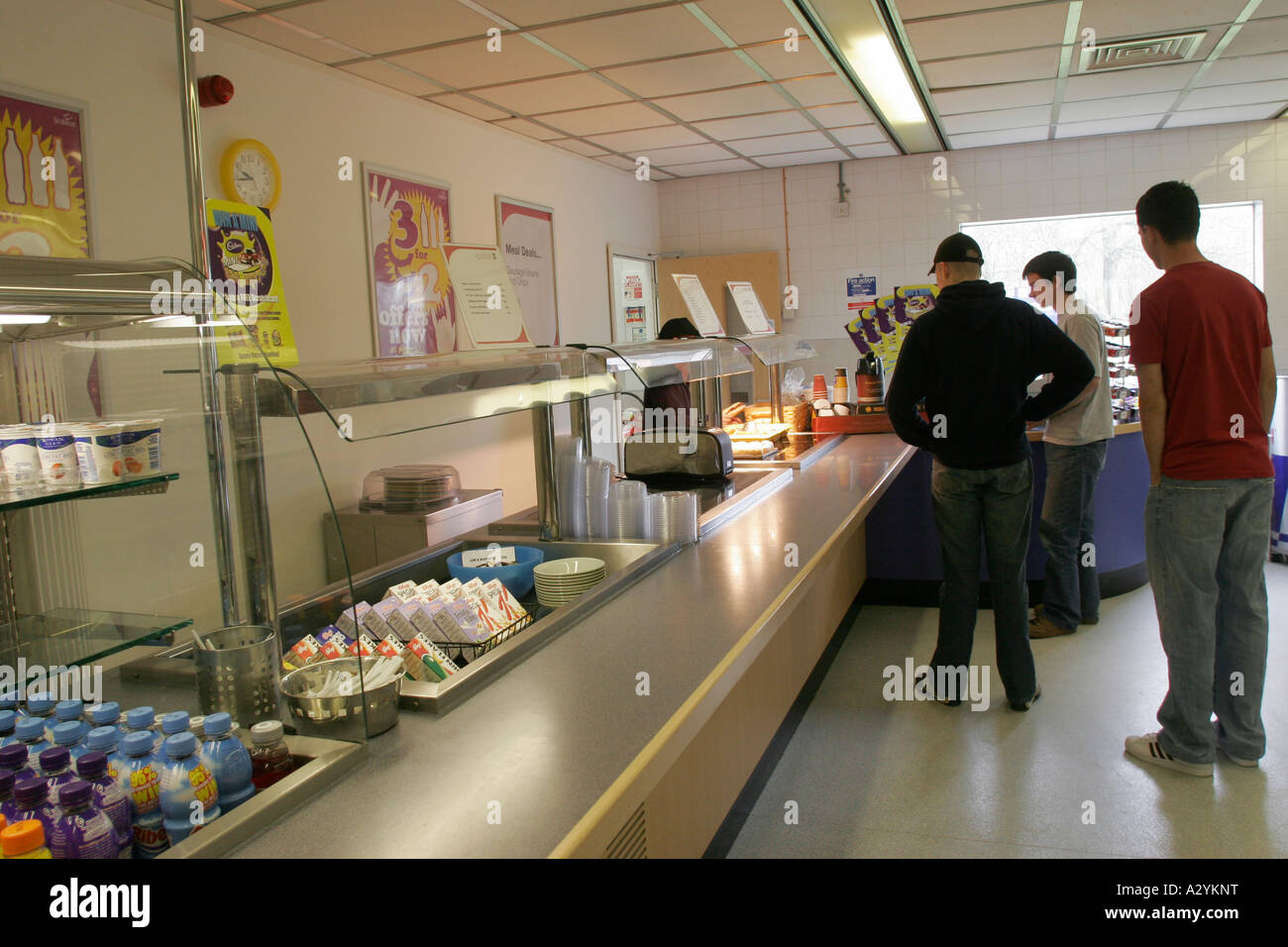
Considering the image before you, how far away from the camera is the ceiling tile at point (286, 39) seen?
12.5ft

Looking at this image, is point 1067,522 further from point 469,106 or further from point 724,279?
point 724,279

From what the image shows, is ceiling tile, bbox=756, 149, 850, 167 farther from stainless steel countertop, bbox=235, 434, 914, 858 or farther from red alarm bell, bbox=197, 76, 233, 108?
stainless steel countertop, bbox=235, 434, 914, 858

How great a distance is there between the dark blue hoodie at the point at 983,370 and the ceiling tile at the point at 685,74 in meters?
2.13

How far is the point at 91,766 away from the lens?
1125 millimetres

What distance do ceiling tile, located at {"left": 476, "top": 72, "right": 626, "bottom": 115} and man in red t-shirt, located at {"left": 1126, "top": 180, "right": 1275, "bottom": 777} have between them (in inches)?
122

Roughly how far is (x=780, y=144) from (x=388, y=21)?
3718 mm

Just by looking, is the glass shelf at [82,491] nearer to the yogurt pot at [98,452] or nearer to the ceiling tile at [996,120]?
the yogurt pot at [98,452]

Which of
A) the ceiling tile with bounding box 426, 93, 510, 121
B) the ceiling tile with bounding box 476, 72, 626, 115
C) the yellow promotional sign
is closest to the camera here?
the yellow promotional sign

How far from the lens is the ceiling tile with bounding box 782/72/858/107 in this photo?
516cm

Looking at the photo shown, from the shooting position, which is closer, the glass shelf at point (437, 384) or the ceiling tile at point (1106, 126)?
the glass shelf at point (437, 384)

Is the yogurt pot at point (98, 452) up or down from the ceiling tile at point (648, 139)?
down

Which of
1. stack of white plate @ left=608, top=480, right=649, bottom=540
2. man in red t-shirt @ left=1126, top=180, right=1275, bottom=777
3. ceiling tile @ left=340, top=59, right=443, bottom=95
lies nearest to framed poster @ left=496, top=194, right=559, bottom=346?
ceiling tile @ left=340, top=59, right=443, bottom=95

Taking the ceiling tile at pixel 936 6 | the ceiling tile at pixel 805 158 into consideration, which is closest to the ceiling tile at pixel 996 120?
the ceiling tile at pixel 805 158

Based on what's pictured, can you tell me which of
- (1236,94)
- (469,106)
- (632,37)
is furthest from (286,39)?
(1236,94)
